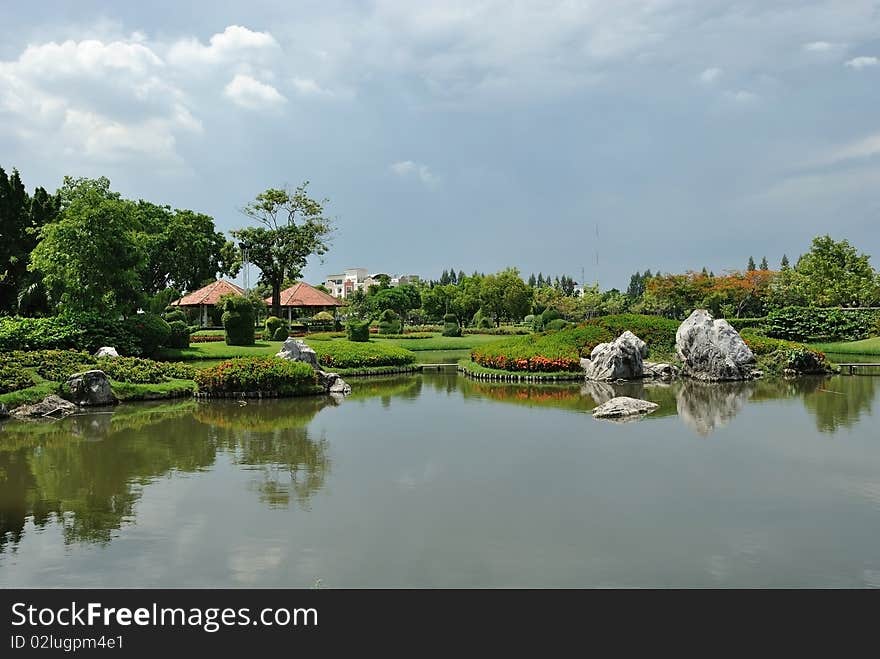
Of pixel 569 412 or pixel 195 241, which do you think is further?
pixel 195 241

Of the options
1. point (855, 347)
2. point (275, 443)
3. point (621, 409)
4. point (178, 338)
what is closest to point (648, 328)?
point (855, 347)

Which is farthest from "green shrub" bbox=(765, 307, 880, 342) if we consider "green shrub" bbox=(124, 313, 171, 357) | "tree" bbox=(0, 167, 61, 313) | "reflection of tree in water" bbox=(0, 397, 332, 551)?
"tree" bbox=(0, 167, 61, 313)

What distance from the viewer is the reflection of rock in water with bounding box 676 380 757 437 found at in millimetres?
13477

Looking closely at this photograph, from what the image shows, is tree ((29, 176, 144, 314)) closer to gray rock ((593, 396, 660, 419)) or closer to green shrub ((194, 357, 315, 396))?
green shrub ((194, 357, 315, 396))

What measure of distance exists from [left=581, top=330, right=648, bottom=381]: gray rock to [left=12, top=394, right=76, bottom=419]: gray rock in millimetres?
14566

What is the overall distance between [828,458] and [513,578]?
6.56 metres

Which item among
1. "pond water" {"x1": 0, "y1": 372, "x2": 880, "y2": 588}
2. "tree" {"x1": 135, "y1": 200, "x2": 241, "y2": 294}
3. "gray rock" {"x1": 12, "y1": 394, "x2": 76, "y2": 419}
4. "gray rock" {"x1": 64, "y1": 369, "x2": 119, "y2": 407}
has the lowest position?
"pond water" {"x1": 0, "y1": 372, "x2": 880, "y2": 588}

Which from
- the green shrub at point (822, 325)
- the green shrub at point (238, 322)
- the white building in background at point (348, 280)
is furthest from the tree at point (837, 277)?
the white building in background at point (348, 280)

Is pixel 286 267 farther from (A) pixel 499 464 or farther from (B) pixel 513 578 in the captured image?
(B) pixel 513 578

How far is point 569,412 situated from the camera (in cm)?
1502

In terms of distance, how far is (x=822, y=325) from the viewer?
33.2 meters
